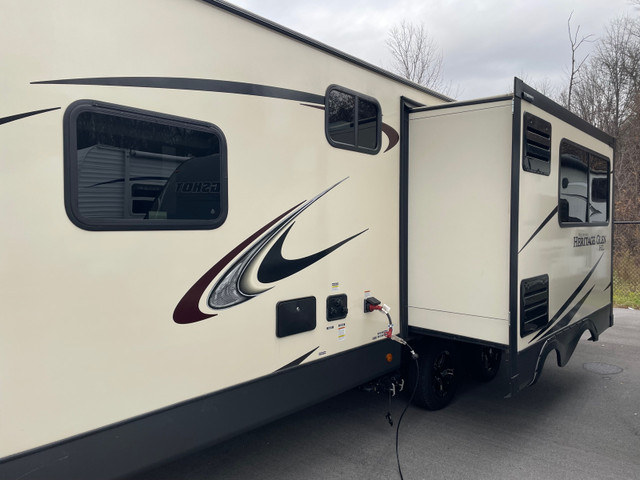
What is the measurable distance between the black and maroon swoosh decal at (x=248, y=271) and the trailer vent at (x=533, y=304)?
60.9 inches

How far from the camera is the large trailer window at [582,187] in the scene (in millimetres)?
4345

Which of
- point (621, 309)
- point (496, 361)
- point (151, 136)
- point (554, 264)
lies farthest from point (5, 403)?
point (621, 309)

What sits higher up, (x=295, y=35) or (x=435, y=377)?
(x=295, y=35)

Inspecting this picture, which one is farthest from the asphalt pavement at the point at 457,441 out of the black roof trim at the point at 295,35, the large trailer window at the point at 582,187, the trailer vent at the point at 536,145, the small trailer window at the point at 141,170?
the black roof trim at the point at 295,35

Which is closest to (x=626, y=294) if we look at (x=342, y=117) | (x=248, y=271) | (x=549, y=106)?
(x=549, y=106)

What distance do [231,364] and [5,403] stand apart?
107 centimetres

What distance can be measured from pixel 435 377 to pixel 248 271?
2.32 metres

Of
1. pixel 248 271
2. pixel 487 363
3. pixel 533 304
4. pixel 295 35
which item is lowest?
pixel 487 363

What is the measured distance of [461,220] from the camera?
3.81m

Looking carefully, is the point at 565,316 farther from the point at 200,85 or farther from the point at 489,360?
the point at 200,85

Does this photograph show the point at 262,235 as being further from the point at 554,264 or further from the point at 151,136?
the point at 554,264

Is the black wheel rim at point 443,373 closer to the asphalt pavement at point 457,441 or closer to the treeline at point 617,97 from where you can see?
the asphalt pavement at point 457,441

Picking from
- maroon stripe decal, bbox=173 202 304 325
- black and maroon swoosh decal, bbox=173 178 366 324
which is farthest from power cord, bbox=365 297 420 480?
maroon stripe decal, bbox=173 202 304 325

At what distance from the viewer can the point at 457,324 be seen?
3.81 meters
